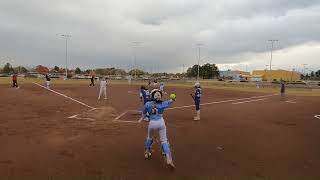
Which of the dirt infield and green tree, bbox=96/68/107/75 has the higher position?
the dirt infield

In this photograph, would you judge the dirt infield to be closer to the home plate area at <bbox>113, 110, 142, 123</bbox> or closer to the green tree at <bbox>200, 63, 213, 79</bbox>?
the home plate area at <bbox>113, 110, 142, 123</bbox>

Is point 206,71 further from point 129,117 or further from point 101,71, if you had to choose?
point 129,117

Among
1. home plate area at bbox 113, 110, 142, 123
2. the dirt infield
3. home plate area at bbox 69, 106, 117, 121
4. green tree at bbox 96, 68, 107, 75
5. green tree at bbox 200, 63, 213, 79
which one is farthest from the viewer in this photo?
green tree at bbox 96, 68, 107, 75

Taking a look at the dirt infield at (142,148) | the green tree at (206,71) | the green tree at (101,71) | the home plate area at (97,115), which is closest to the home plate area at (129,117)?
the dirt infield at (142,148)

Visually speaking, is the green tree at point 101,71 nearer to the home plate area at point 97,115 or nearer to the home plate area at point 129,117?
the home plate area at point 97,115

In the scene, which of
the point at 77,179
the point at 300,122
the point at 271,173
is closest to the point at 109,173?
the point at 77,179

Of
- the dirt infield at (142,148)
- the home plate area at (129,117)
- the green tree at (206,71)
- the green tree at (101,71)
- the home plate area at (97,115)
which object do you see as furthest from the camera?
the green tree at (101,71)

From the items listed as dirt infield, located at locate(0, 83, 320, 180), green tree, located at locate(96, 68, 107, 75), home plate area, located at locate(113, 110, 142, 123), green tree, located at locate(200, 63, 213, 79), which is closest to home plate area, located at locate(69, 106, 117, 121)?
dirt infield, located at locate(0, 83, 320, 180)

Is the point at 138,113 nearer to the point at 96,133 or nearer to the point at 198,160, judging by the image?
the point at 96,133

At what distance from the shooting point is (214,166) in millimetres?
9352

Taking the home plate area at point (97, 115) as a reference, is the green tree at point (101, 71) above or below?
below

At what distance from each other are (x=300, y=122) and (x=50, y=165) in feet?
41.7

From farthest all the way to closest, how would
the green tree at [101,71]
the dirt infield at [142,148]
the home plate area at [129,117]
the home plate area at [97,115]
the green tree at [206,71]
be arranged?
the green tree at [101,71], the green tree at [206,71], the home plate area at [97,115], the home plate area at [129,117], the dirt infield at [142,148]

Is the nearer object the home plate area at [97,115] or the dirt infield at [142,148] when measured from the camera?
the dirt infield at [142,148]
